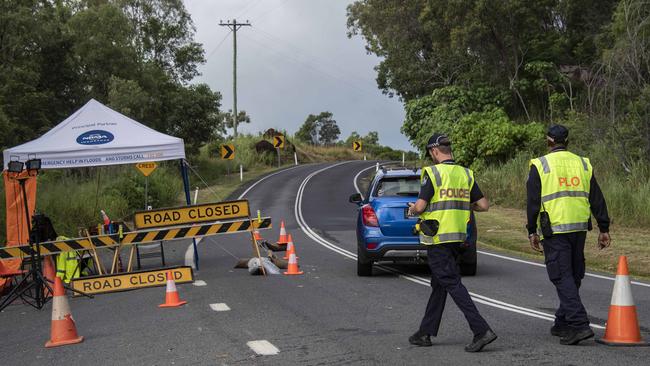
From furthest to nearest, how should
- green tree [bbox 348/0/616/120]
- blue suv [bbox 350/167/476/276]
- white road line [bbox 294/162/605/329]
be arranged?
green tree [bbox 348/0/616/120] < blue suv [bbox 350/167/476/276] < white road line [bbox 294/162/605/329]

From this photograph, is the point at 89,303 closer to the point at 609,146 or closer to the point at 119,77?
the point at 609,146

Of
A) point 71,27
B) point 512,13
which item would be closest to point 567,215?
point 512,13

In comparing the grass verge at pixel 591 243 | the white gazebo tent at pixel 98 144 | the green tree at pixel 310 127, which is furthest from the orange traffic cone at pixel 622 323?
the green tree at pixel 310 127

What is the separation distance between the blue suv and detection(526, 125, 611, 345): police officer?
441 cm

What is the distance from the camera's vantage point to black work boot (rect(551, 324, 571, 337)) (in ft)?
21.9

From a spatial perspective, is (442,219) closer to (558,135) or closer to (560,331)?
(558,135)

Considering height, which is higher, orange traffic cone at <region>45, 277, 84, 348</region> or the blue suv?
the blue suv

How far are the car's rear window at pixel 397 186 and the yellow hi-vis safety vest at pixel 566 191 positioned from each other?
17.3ft

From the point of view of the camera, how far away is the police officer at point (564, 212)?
6.63m

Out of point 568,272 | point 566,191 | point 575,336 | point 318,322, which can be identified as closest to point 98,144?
point 318,322

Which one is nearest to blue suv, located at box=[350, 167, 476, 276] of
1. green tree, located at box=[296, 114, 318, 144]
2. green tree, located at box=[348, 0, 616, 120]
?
green tree, located at box=[348, 0, 616, 120]

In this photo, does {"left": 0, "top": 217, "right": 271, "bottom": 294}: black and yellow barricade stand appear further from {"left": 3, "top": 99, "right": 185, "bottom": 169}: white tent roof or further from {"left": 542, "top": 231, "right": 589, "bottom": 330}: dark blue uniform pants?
{"left": 542, "top": 231, "right": 589, "bottom": 330}: dark blue uniform pants

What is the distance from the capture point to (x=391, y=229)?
37.7 ft

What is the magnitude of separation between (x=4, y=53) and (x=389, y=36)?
19.9 metres
